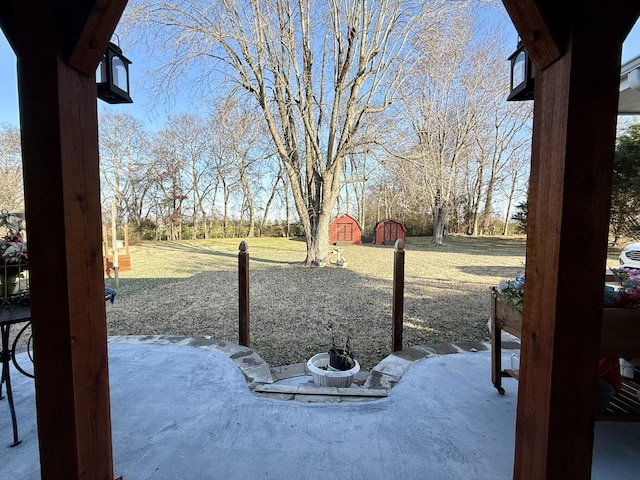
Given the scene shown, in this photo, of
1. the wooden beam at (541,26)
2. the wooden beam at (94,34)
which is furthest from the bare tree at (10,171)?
the wooden beam at (541,26)

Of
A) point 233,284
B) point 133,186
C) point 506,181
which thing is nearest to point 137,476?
point 233,284

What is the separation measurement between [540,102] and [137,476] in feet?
6.74

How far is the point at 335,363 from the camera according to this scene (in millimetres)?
2395

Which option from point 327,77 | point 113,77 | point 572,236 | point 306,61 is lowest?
point 572,236

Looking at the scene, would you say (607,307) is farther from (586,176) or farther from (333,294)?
(333,294)

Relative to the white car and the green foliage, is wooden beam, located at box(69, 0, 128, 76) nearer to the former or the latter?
the white car

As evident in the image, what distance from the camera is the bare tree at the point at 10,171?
933 centimetres

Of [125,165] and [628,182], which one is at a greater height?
[125,165]

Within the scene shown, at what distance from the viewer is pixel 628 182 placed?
8.13m

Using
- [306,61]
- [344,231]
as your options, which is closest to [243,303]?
[306,61]

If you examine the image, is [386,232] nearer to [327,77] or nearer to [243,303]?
[327,77]

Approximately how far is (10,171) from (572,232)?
13604 millimetres

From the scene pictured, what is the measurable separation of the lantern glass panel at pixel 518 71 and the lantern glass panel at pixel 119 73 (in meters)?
1.79

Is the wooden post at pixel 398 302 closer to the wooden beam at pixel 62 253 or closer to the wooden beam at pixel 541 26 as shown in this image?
the wooden beam at pixel 541 26
